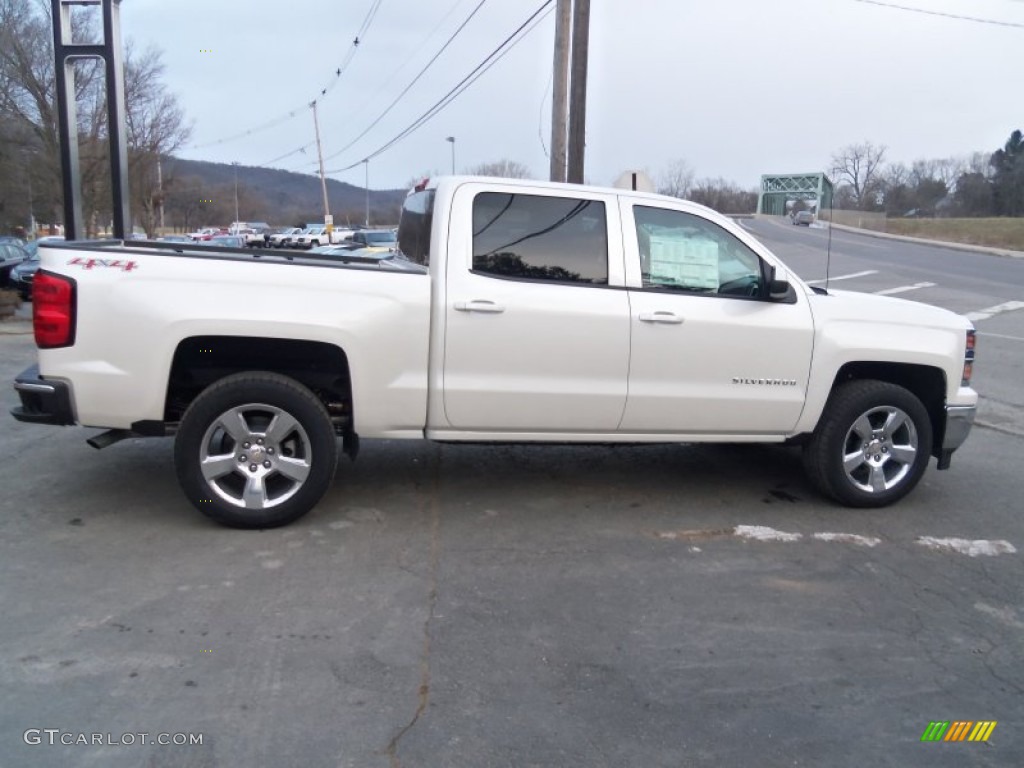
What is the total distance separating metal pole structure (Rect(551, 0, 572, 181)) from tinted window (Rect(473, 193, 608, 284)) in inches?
339

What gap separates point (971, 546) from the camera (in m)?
5.23

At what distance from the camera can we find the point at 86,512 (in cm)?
528

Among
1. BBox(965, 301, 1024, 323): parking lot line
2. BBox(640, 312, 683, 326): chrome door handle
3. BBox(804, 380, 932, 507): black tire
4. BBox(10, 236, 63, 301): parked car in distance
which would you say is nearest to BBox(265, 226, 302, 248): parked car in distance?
BBox(10, 236, 63, 301): parked car in distance

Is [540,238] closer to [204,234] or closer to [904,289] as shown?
[904,289]

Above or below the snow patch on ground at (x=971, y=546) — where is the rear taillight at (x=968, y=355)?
above

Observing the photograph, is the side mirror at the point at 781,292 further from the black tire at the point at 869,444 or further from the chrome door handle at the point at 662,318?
the black tire at the point at 869,444

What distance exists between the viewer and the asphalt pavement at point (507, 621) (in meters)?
3.16

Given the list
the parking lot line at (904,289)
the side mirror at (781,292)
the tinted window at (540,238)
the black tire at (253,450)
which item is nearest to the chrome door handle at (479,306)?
the tinted window at (540,238)

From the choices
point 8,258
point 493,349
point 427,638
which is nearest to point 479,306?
point 493,349

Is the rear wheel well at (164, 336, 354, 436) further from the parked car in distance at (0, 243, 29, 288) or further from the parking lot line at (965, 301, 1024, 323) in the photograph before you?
the parked car in distance at (0, 243, 29, 288)

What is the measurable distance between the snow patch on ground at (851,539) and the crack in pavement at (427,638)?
2.29 metres

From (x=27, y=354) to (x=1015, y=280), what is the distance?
27.4 metres

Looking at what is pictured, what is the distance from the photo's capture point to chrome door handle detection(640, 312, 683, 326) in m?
5.26

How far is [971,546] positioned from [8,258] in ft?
75.2
